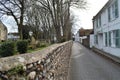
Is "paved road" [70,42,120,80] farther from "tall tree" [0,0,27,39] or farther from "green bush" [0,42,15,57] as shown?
"tall tree" [0,0,27,39]

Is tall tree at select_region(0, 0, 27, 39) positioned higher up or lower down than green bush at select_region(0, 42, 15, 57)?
higher up

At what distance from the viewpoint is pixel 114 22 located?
19219mm

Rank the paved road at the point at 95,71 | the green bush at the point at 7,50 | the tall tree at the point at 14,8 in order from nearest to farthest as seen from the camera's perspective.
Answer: the green bush at the point at 7,50 < the paved road at the point at 95,71 < the tall tree at the point at 14,8

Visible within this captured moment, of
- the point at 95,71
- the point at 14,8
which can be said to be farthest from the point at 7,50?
the point at 14,8

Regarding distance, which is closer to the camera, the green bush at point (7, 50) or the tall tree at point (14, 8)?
the green bush at point (7, 50)

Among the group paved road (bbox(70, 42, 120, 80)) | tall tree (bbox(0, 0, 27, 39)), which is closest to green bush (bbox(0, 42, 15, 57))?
paved road (bbox(70, 42, 120, 80))

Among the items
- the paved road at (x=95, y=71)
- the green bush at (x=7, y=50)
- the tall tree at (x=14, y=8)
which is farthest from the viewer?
the tall tree at (x=14, y=8)

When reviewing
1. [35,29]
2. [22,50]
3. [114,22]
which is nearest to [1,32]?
[35,29]

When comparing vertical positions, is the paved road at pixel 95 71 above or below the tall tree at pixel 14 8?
below

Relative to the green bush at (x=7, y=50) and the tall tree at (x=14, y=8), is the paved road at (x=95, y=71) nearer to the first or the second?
the green bush at (x=7, y=50)

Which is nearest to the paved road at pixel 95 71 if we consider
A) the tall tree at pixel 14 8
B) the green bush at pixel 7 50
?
the green bush at pixel 7 50

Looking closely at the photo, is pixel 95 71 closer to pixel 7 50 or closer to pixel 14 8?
pixel 7 50

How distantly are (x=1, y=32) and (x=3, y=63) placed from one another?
66.5 m

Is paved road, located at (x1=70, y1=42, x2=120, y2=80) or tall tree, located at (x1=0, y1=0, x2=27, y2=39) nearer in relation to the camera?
paved road, located at (x1=70, y1=42, x2=120, y2=80)
